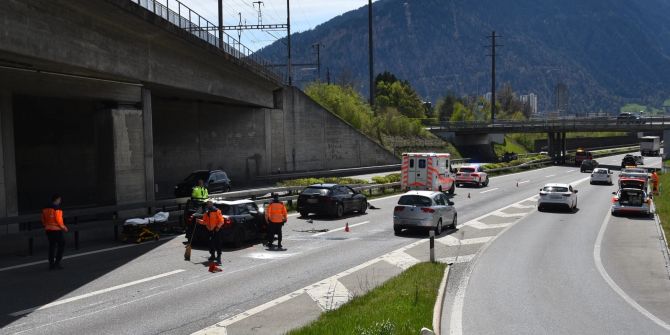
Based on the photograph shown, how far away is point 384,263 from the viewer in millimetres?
17688

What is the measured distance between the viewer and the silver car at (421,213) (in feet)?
76.6

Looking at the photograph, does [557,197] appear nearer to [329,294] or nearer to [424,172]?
[424,172]

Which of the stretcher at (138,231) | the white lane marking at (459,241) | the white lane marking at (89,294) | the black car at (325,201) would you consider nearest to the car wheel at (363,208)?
the black car at (325,201)

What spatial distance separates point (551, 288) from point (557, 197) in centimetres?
1917

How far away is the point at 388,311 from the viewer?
11.2 meters

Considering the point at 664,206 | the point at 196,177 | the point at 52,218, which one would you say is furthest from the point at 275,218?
the point at 664,206

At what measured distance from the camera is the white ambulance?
40156mm

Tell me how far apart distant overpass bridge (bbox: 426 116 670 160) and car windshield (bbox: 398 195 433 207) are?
60162mm

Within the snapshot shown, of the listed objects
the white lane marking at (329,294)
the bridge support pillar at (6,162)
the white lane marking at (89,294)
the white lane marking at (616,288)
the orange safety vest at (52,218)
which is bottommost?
the white lane marking at (616,288)

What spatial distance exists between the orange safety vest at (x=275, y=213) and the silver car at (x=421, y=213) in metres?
5.57

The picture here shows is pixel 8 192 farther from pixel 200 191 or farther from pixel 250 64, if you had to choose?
pixel 250 64

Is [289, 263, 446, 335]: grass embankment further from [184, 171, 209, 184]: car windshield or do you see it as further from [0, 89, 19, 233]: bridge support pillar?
[184, 171, 209, 184]: car windshield

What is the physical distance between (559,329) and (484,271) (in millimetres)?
5532

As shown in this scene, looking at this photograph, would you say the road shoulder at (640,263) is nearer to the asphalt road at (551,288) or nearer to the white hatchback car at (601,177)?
the asphalt road at (551,288)
